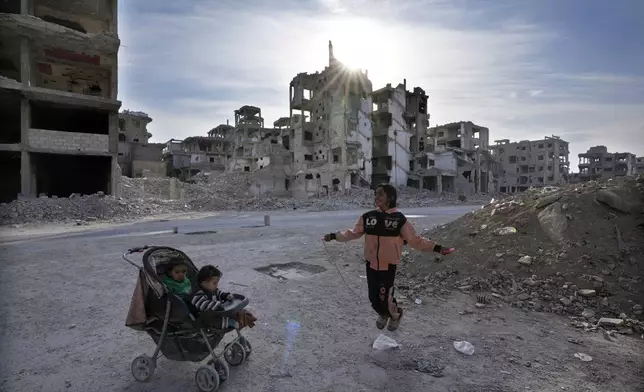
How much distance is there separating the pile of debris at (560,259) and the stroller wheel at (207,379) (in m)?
3.55

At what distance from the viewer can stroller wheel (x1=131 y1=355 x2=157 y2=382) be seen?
9.44ft

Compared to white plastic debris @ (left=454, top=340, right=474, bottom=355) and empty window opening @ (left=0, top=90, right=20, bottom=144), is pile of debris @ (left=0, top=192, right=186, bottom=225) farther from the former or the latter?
white plastic debris @ (left=454, top=340, right=474, bottom=355)

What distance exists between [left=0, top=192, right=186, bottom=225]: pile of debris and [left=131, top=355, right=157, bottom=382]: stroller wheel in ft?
57.7

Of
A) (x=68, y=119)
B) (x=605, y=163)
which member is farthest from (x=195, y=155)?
(x=605, y=163)

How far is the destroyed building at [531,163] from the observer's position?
63.7m

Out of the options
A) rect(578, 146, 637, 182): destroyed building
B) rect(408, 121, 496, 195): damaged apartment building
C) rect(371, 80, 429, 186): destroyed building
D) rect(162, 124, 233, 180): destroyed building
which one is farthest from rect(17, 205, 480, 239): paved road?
rect(578, 146, 637, 182): destroyed building

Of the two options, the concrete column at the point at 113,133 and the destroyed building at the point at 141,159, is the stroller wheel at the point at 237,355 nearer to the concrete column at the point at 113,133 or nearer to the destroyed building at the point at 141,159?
the concrete column at the point at 113,133

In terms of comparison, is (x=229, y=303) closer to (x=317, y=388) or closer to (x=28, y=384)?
(x=317, y=388)

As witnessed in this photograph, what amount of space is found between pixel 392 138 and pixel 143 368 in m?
47.4

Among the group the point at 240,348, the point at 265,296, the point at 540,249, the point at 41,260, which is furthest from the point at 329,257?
the point at 41,260

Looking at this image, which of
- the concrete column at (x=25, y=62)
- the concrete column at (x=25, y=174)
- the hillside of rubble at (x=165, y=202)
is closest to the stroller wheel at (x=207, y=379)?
the hillside of rubble at (x=165, y=202)

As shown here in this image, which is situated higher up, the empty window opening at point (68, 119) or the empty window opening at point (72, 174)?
the empty window opening at point (68, 119)

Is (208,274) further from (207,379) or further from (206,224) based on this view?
(206,224)

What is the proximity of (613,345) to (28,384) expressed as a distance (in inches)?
229
